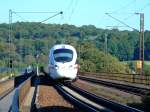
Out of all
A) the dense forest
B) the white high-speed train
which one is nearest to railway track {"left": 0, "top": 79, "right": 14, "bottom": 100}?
the white high-speed train

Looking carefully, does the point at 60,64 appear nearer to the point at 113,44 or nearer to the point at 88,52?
the point at 88,52

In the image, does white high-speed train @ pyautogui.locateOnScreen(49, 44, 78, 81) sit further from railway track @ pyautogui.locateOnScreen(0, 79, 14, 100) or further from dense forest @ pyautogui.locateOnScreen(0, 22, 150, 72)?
dense forest @ pyautogui.locateOnScreen(0, 22, 150, 72)

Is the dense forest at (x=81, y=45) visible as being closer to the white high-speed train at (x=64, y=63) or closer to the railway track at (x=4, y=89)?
the railway track at (x=4, y=89)

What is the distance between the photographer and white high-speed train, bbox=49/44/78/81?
46.0 metres

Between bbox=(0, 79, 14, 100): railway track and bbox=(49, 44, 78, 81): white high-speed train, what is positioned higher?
bbox=(49, 44, 78, 81): white high-speed train

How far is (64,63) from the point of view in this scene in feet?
151

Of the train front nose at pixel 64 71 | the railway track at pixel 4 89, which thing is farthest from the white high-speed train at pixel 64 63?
the railway track at pixel 4 89

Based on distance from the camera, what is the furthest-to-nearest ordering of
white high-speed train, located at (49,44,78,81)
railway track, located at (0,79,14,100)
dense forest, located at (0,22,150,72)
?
dense forest, located at (0,22,150,72), white high-speed train, located at (49,44,78,81), railway track, located at (0,79,14,100)

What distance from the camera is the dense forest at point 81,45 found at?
116944 mm

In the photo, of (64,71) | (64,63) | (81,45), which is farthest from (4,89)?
(81,45)

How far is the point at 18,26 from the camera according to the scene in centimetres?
18625

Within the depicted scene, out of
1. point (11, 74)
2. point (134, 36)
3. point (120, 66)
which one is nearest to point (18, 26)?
point (134, 36)

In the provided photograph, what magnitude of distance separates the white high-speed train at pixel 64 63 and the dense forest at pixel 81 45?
5438 centimetres

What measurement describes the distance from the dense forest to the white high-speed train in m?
54.4
